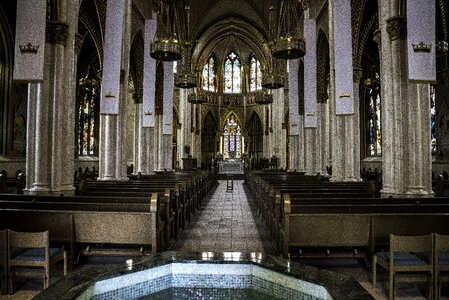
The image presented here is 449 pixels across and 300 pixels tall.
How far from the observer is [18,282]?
4285mm

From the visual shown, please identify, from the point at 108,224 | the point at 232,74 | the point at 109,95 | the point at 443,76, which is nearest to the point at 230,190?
the point at 109,95

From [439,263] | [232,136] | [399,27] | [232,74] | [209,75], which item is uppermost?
[232,74]

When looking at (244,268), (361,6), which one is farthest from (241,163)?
(244,268)

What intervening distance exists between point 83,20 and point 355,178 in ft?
45.3

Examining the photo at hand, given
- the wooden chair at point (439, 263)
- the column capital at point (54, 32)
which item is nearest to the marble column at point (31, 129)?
the column capital at point (54, 32)

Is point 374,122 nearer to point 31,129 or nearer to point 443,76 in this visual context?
point 443,76

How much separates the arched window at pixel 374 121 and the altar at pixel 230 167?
9938mm

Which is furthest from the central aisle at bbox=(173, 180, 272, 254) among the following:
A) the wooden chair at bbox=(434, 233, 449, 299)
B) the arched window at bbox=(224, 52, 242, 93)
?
the arched window at bbox=(224, 52, 242, 93)

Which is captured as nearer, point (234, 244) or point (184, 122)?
point (234, 244)

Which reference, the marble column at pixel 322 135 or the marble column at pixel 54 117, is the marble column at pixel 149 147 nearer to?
the marble column at pixel 322 135

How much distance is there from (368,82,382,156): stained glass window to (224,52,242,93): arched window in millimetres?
18594

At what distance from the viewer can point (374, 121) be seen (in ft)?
68.1

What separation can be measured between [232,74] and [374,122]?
791 inches

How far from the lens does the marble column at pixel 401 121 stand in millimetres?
7094
